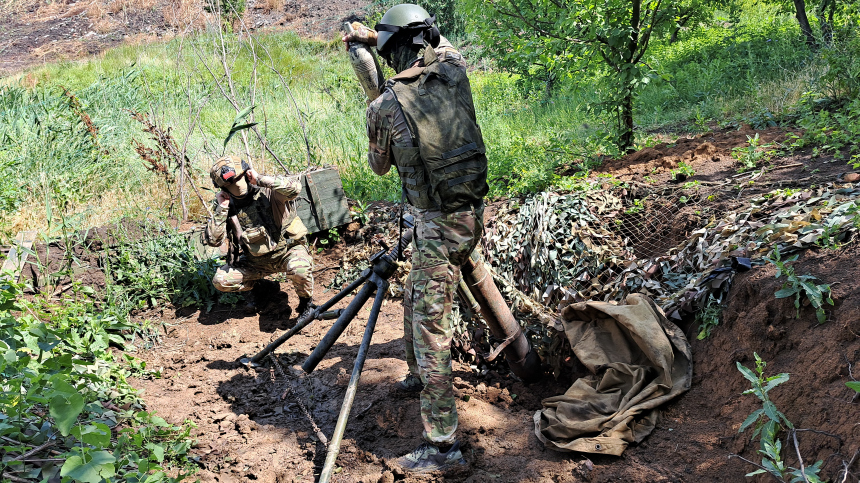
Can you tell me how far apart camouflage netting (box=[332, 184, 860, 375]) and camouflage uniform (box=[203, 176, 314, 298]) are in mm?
1561

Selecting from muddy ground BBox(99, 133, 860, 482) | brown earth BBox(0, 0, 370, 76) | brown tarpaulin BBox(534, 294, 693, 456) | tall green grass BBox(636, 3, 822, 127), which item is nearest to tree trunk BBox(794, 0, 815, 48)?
tall green grass BBox(636, 3, 822, 127)

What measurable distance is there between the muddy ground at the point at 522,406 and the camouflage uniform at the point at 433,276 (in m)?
0.34

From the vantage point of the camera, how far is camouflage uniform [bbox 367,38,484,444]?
9.46ft

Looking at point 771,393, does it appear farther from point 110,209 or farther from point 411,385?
point 110,209

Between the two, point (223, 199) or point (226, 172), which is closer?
point (226, 172)

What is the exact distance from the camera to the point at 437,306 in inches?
115

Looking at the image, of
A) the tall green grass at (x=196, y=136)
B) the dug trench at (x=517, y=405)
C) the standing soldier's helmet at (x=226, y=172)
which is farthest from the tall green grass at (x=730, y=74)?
the standing soldier's helmet at (x=226, y=172)

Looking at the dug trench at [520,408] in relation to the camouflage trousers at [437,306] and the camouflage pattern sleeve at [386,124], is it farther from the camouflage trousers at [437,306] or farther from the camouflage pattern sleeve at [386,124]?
the camouflage pattern sleeve at [386,124]

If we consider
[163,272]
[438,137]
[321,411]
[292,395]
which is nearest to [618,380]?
[438,137]

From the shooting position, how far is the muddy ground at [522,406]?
7.95 feet

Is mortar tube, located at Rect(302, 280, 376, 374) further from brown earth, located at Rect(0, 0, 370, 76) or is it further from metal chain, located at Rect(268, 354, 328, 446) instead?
brown earth, located at Rect(0, 0, 370, 76)

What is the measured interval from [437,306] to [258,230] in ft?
7.95

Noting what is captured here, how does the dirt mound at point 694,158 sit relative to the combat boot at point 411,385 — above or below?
above

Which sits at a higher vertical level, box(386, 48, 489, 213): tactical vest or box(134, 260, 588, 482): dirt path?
box(386, 48, 489, 213): tactical vest
